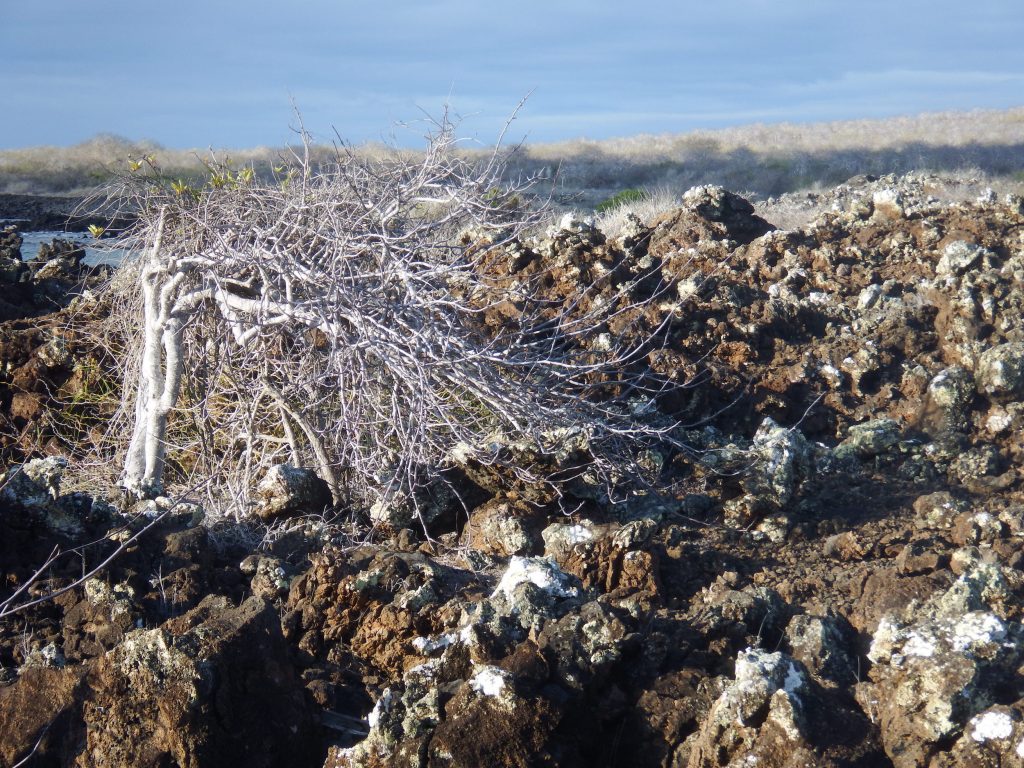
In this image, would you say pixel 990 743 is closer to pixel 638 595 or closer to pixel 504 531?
pixel 638 595

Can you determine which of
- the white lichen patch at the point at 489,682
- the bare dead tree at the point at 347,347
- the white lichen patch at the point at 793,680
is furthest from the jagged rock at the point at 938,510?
the white lichen patch at the point at 489,682

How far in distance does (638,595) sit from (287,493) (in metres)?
1.76

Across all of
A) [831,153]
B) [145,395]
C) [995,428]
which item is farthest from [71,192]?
[995,428]

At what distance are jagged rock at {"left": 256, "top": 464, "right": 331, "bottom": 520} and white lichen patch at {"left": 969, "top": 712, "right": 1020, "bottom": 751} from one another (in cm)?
308

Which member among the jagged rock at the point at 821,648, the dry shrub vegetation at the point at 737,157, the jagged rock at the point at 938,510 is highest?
the dry shrub vegetation at the point at 737,157

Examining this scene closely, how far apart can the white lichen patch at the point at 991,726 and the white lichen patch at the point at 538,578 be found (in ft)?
3.92

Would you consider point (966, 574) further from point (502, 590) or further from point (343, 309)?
point (343, 309)

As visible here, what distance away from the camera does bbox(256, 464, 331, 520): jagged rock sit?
14.4 feet

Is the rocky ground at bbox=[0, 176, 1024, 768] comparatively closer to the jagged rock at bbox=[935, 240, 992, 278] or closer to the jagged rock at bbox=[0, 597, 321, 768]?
the jagged rock at bbox=[0, 597, 321, 768]

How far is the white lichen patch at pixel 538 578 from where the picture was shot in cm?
292

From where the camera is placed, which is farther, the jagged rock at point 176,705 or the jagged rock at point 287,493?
the jagged rock at point 287,493

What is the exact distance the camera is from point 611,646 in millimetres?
2498

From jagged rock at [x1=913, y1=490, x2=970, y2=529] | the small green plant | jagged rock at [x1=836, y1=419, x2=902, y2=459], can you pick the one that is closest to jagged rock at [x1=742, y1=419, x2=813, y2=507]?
jagged rock at [x1=836, y1=419, x2=902, y2=459]

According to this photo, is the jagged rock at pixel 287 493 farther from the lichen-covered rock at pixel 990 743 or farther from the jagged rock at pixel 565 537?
the lichen-covered rock at pixel 990 743
